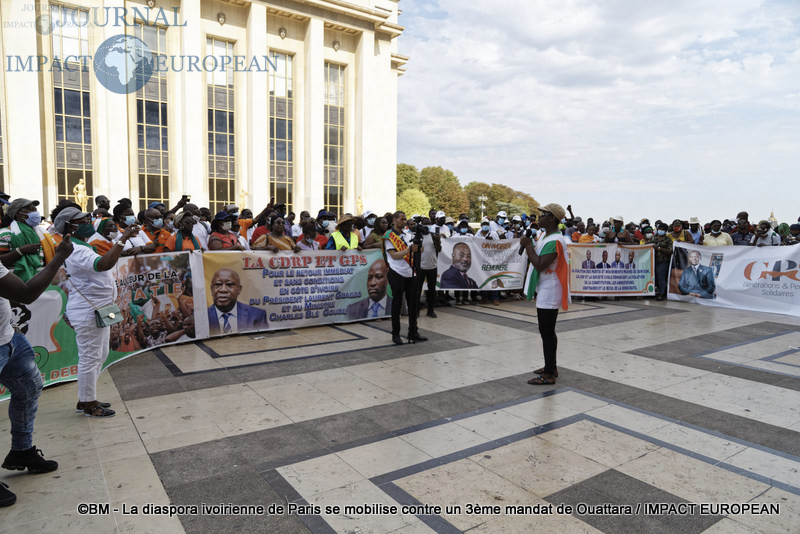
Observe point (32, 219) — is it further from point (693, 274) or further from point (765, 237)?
point (765, 237)

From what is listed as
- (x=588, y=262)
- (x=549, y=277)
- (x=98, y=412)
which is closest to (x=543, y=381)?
(x=549, y=277)

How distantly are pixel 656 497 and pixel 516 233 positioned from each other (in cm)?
1094

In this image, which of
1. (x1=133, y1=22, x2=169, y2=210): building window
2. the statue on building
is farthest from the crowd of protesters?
(x1=133, y1=22, x2=169, y2=210): building window

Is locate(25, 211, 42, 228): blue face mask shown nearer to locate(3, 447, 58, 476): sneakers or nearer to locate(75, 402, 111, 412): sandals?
locate(75, 402, 111, 412): sandals

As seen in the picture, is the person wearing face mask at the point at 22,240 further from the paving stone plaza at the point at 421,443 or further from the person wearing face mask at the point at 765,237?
the person wearing face mask at the point at 765,237

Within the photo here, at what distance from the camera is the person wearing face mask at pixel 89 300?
443 centimetres

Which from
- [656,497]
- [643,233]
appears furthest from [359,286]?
[643,233]

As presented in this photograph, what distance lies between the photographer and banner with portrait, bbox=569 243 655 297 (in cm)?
1285

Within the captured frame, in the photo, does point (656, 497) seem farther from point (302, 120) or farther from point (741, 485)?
point (302, 120)

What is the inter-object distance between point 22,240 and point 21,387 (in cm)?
249

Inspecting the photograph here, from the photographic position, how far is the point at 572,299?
43.3ft

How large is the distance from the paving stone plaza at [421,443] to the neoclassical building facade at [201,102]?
27216 mm

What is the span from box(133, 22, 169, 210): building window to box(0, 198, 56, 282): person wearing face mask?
28525mm

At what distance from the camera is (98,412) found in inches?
183
